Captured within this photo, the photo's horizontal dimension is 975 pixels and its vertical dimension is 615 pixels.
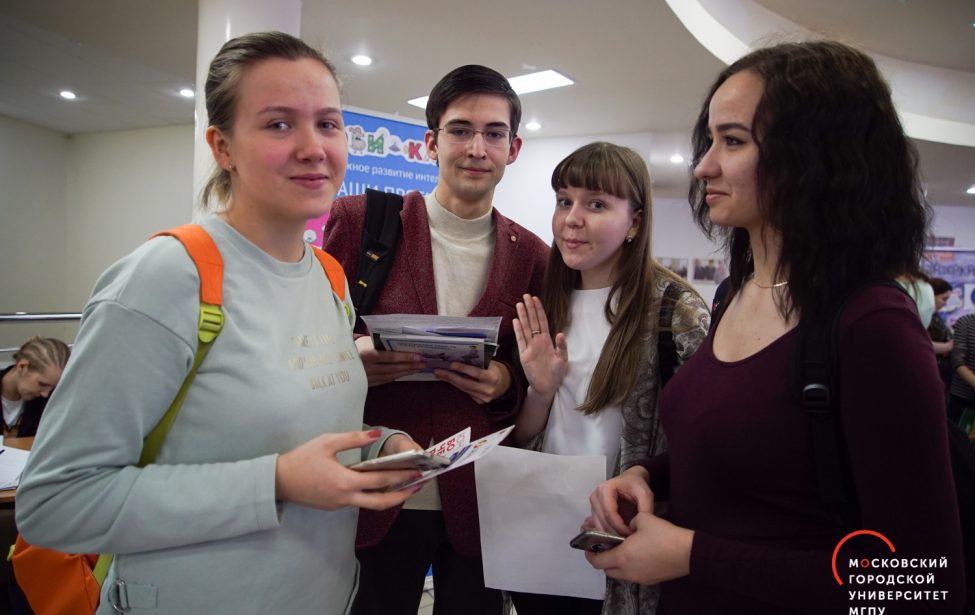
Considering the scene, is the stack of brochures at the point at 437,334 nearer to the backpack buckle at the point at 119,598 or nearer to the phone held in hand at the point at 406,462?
the phone held in hand at the point at 406,462

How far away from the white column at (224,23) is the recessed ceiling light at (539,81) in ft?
8.41

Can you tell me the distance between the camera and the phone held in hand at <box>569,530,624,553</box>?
41.6 inches

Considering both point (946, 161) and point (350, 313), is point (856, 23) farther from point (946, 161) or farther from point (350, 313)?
point (350, 313)

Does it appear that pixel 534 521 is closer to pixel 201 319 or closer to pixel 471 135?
pixel 201 319

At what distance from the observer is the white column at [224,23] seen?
3.52m

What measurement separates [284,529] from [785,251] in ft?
3.21

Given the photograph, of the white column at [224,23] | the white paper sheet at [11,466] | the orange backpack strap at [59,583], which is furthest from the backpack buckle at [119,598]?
the white column at [224,23]

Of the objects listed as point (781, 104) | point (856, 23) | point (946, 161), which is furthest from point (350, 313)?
point (946, 161)

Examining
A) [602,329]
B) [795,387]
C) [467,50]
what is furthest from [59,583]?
[467,50]

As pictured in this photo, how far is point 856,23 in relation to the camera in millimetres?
6199

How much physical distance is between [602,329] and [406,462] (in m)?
0.85

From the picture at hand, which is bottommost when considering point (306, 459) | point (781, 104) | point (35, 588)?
point (35, 588)

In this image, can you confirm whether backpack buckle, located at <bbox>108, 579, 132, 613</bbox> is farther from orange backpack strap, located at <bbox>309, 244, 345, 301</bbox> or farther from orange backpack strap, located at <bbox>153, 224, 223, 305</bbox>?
orange backpack strap, located at <bbox>309, 244, 345, 301</bbox>

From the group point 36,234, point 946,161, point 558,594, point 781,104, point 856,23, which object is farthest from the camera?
point 36,234
